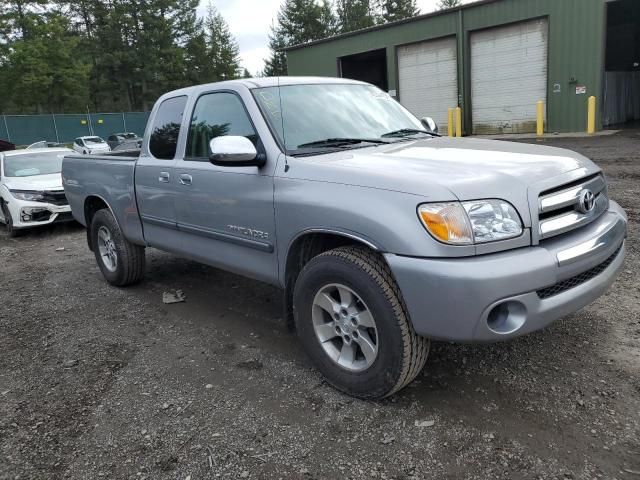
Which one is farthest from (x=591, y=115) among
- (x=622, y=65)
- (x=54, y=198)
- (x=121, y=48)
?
(x=121, y=48)

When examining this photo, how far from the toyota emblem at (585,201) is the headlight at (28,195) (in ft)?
28.6

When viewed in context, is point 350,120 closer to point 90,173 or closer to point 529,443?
point 529,443

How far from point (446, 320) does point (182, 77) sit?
57.5m

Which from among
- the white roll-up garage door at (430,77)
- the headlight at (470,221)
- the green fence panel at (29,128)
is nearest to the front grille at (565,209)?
the headlight at (470,221)

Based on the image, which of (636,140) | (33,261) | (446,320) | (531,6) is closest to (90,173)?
(33,261)

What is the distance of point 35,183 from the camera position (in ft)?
30.6

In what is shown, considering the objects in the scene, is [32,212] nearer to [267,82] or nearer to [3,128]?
[267,82]

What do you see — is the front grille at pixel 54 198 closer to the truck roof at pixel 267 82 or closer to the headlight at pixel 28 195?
the headlight at pixel 28 195

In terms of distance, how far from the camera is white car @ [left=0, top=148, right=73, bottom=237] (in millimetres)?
9039

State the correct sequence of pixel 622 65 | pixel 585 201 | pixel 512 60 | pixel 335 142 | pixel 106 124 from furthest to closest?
pixel 106 124, pixel 622 65, pixel 512 60, pixel 335 142, pixel 585 201

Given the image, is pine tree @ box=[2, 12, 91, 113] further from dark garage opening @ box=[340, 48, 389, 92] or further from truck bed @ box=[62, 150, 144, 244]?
truck bed @ box=[62, 150, 144, 244]

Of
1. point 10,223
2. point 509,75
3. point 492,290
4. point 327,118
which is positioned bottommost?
point 10,223

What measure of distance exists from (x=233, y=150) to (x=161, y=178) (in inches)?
56.0

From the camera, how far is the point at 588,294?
286cm
